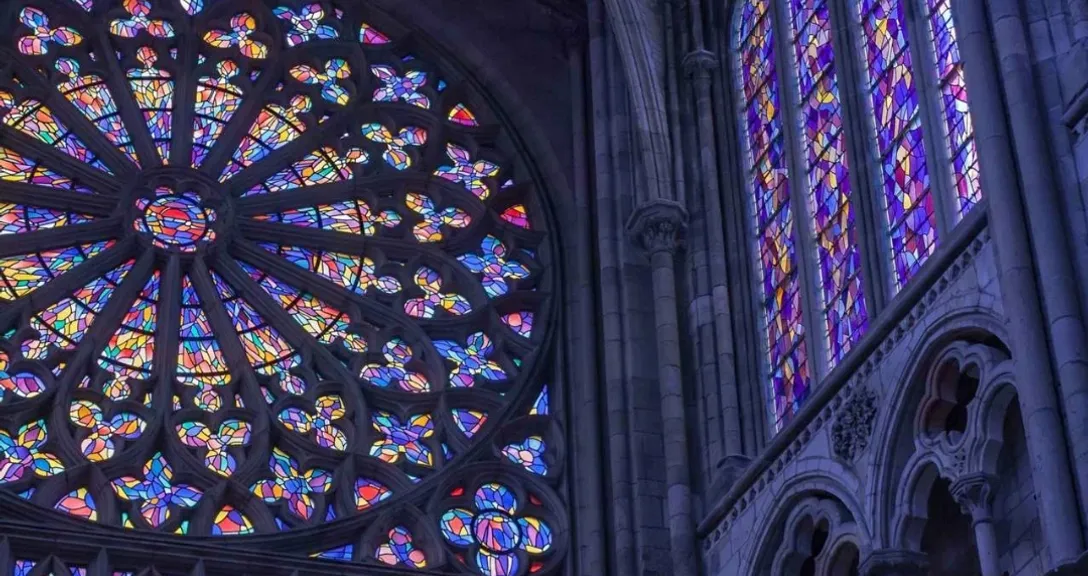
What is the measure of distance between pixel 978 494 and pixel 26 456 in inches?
290

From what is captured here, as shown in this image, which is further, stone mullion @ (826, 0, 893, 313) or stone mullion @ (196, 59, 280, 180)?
stone mullion @ (196, 59, 280, 180)

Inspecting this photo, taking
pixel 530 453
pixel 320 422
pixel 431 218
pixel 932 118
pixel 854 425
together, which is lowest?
pixel 854 425

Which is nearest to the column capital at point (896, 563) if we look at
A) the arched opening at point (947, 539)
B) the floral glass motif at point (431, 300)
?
the arched opening at point (947, 539)

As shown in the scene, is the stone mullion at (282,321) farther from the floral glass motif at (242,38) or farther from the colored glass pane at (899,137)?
the colored glass pane at (899,137)

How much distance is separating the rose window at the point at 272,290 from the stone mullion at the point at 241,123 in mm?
24

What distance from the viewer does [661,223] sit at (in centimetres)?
1838

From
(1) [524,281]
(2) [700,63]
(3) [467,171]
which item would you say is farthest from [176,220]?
(2) [700,63]

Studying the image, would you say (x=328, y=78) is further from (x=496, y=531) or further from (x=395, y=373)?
(x=496, y=531)

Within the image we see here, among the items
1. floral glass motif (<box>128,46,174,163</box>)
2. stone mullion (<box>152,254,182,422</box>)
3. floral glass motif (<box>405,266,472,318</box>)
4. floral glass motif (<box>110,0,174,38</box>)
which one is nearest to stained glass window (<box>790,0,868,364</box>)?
floral glass motif (<box>405,266,472,318</box>)

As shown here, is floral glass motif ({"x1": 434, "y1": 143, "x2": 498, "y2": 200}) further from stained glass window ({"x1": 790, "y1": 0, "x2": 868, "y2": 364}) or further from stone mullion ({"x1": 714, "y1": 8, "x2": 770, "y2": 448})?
stained glass window ({"x1": 790, "y1": 0, "x2": 868, "y2": 364})

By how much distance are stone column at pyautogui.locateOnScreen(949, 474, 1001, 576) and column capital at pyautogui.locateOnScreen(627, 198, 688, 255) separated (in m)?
5.09

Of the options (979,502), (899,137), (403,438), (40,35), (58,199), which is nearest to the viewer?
(979,502)

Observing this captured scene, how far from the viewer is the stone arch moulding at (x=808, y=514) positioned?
49.3 feet

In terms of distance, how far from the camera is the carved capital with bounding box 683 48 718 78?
63.0 feet
